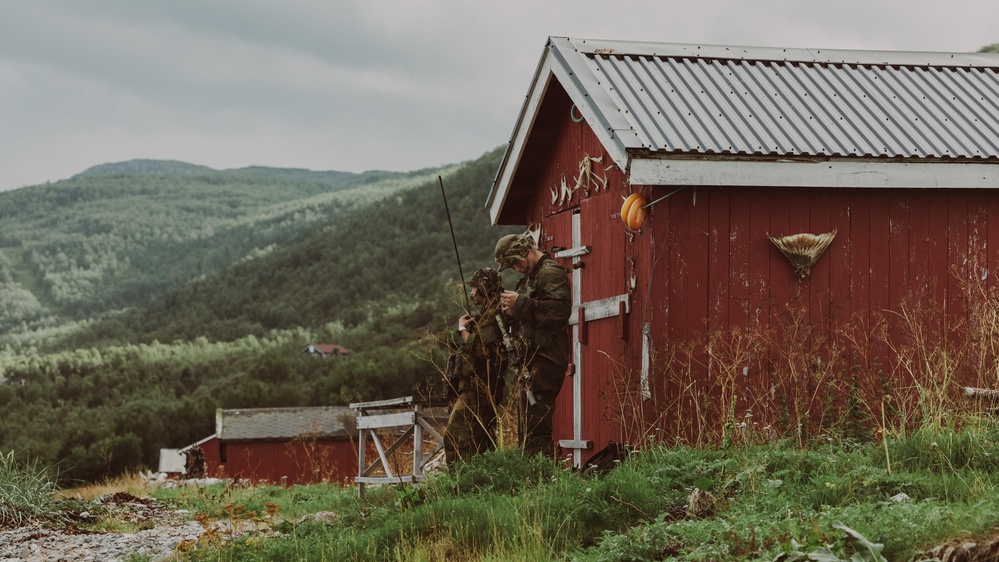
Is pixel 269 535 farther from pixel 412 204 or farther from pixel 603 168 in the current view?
pixel 412 204

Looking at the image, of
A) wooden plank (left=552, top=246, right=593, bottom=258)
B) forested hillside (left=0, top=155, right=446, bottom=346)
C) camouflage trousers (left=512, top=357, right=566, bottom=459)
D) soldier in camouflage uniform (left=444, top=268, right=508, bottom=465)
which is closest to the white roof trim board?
wooden plank (left=552, top=246, right=593, bottom=258)

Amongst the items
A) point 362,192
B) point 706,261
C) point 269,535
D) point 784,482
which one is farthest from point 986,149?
Result: point 362,192

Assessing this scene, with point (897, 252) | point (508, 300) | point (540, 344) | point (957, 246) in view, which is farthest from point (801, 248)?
point (508, 300)

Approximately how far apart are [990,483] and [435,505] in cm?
339

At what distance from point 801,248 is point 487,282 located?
2.75 meters

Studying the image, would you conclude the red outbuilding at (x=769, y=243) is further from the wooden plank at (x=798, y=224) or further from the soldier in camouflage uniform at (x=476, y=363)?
the soldier in camouflage uniform at (x=476, y=363)

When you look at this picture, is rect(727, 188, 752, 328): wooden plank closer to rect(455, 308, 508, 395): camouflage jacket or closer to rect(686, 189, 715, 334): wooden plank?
rect(686, 189, 715, 334): wooden plank

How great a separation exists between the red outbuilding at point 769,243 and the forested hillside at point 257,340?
30040 millimetres

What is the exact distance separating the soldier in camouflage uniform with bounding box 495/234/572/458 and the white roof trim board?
3.69 ft

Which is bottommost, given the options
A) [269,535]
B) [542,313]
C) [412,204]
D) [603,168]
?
[269,535]

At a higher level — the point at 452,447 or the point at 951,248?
the point at 951,248

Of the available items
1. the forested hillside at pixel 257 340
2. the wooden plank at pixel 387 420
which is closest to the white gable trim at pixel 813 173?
the wooden plank at pixel 387 420

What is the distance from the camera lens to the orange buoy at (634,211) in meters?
10.1

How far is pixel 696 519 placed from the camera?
273 inches
